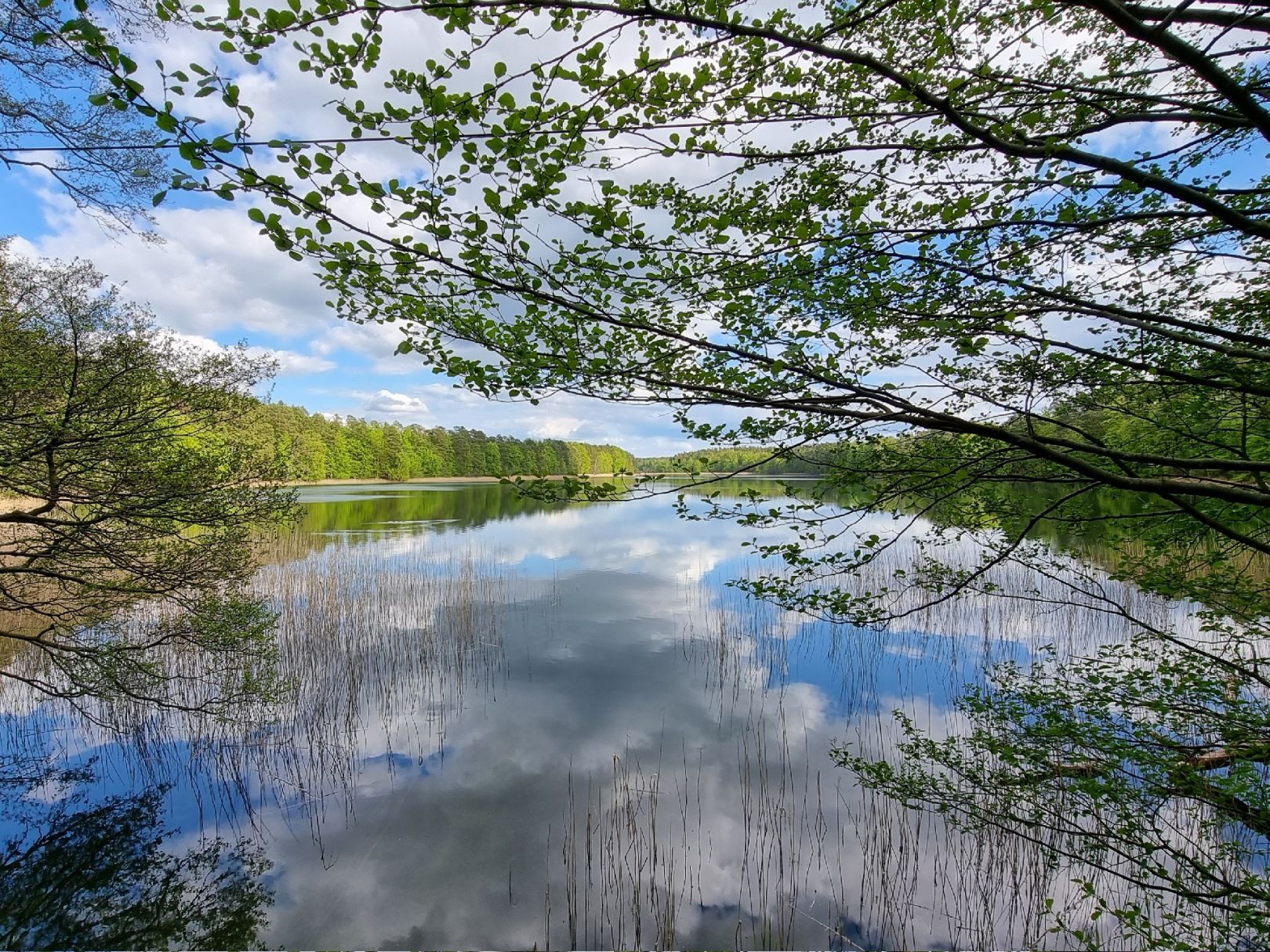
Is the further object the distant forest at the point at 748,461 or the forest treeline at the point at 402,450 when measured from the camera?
the forest treeline at the point at 402,450

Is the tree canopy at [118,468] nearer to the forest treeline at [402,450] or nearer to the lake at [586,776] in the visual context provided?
the lake at [586,776]

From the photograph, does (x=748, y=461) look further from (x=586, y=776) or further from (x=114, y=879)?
(x=114, y=879)

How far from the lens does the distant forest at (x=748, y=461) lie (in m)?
2.78

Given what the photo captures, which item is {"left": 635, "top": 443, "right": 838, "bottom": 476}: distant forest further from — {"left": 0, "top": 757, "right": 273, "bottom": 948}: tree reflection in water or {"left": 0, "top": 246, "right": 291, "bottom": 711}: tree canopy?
{"left": 0, "top": 757, "right": 273, "bottom": 948}: tree reflection in water

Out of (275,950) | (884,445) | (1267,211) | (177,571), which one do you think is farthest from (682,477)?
(177,571)

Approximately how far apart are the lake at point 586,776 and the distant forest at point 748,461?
0.90m

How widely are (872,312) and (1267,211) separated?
6.58 feet

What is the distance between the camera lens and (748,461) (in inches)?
119

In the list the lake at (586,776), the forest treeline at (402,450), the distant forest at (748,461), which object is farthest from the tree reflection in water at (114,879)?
the forest treeline at (402,450)

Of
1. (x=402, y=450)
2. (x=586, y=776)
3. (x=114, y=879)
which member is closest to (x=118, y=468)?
(x=114, y=879)

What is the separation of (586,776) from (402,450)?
80.7 metres

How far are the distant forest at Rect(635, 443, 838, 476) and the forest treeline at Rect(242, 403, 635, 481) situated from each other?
160 ft

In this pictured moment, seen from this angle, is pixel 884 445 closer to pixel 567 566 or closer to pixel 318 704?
pixel 318 704

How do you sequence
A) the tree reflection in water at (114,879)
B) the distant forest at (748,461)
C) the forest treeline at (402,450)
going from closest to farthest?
the distant forest at (748,461) → the tree reflection in water at (114,879) → the forest treeline at (402,450)
